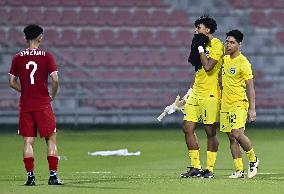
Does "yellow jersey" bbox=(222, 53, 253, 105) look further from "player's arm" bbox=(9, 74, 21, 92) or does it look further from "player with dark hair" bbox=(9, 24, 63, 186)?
"player's arm" bbox=(9, 74, 21, 92)

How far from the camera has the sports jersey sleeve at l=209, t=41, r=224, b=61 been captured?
13430mm

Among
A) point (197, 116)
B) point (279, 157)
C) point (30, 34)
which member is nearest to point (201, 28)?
point (197, 116)

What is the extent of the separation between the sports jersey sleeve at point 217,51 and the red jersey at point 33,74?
226cm

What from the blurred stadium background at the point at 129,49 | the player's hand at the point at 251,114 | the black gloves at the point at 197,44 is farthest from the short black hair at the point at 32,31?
the blurred stadium background at the point at 129,49

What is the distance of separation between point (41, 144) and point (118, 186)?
36.3ft

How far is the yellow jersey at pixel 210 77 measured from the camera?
13508 millimetres

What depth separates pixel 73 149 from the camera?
21.5m

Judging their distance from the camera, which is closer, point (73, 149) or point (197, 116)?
point (197, 116)

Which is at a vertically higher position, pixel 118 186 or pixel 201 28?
pixel 201 28

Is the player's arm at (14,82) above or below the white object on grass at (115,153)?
above

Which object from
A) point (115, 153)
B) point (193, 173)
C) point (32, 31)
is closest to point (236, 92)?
point (193, 173)

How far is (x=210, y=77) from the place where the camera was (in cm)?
1355

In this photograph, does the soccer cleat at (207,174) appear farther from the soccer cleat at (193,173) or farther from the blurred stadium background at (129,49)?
the blurred stadium background at (129,49)

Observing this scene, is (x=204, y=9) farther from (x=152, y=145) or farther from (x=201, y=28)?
(x=201, y=28)
